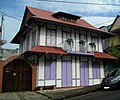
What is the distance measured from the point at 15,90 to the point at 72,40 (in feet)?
22.4

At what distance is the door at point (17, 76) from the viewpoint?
13359 millimetres

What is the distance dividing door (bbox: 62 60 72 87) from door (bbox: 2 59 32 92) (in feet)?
9.87

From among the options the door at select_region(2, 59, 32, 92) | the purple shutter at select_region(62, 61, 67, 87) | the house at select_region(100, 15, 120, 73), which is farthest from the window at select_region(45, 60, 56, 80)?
the house at select_region(100, 15, 120, 73)

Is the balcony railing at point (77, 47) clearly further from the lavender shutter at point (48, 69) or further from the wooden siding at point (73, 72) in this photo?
the lavender shutter at point (48, 69)

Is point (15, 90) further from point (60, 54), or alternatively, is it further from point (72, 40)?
point (72, 40)

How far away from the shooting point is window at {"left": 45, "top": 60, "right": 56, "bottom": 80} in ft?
47.8

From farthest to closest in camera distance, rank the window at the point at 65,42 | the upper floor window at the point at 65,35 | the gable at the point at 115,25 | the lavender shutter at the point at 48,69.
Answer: the gable at the point at 115,25 < the upper floor window at the point at 65,35 < the window at the point at 65,42 < the lavender shutter at the point at 48,69

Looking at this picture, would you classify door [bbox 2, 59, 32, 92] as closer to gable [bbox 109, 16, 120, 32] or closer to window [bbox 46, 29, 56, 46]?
window [bbox 46, 29, 56, 46]

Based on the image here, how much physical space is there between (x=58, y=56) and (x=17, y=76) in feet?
12.9

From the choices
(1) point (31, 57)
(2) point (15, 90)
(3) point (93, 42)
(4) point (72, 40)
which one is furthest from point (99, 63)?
(2) point (15, 90)

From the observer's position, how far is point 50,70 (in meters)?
14.8

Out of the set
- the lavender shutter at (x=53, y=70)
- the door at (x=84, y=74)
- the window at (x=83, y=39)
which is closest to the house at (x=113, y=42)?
the door at (x=84, y=74)

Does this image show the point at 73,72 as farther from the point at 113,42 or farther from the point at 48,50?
the point at 113,42

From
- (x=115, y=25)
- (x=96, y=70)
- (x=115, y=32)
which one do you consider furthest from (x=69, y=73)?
(x=115, y=25)
